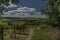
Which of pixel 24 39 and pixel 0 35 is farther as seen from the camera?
pixel 24 39

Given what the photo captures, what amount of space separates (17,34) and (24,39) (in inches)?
49.4

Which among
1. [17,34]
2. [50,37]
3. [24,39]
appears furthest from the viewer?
[17,34]

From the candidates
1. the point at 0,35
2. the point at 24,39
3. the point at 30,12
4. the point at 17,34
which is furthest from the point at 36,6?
the point at 0,35

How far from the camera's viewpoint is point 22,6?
55.1 ft

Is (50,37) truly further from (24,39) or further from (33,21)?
(33,21)

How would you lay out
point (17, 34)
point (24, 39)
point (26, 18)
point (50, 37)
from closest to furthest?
point (50, 37)
point (24, 39)
point (17, 34)
point (26, 18)

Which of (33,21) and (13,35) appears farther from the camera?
(33,21)

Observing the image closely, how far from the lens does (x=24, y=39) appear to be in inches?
431

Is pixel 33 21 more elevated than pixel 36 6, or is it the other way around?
pixel 36 6

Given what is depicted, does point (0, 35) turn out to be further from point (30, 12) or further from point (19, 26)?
point (30, 12)

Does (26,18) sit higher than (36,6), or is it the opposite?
(36,6)

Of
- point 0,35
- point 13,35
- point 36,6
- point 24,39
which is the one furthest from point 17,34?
point 36,6

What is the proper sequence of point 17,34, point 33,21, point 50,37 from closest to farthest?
point 50,37 → point 17,34 → point 33,21

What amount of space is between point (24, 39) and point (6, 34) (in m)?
1.15
